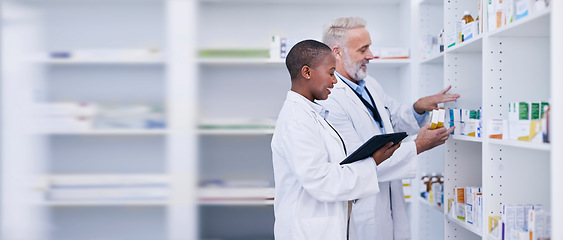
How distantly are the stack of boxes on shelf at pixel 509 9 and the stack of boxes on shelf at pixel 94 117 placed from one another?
84.0 inches

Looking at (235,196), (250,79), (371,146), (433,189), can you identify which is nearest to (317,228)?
(371,146)

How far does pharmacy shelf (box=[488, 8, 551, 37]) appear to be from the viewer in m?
1.38

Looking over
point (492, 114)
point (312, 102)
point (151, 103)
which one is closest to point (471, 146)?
point (492, 114)

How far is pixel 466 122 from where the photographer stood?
1966mm

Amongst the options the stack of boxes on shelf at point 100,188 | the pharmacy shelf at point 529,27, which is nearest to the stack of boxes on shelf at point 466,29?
the pharmacy shelf at point 529,27

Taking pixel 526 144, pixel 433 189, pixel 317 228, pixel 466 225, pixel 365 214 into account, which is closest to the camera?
pixel 526 144

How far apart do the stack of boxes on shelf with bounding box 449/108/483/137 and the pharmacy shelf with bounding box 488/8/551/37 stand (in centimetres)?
36

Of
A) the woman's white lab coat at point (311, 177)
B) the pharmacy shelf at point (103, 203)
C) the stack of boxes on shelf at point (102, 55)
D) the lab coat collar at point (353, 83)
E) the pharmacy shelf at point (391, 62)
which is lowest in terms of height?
the pharmacy shelf at point (103, 203)

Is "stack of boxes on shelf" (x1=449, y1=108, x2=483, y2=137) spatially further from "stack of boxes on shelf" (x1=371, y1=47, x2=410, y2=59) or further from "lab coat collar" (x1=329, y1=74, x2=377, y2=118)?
"stack of boxes on shelf" (x1=371, y1=47, x2=410, y2=59)

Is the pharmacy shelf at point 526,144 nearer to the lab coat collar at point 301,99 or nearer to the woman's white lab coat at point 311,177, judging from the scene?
the woman's white lab coat at point 311,177

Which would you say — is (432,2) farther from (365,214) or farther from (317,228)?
(317,228)

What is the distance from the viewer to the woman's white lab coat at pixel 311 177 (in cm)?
159

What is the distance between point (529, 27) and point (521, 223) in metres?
0.67

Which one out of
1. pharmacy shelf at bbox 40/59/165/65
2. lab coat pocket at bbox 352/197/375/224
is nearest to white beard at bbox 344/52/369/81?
lab coat pocket at bbox 352/197/375/224
